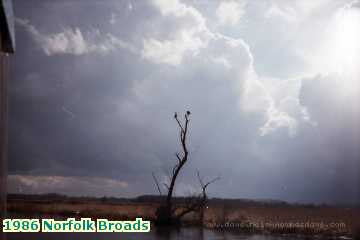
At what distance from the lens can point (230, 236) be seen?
64.8ft

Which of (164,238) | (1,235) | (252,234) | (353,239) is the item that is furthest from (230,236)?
(1,235)

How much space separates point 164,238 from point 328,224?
9.03 m

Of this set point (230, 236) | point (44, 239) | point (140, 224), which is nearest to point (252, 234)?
point (230, 236)

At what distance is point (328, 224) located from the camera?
22.8 meters

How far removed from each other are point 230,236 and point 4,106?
55.2 feet

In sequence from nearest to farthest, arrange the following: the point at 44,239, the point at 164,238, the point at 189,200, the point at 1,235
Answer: the point at 1,235 < the point at 44,239 < the point at 164,238 < the point at 189,200

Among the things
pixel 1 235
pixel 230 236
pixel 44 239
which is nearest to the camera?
pixel 1 235

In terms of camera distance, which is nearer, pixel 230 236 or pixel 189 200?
pixel 230 236

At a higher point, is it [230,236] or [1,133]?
[1,133]

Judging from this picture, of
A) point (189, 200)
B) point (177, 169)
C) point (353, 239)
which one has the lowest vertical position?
point (353, 239)

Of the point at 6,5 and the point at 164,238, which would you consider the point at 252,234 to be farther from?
the point at 6,5

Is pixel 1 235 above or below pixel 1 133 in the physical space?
below

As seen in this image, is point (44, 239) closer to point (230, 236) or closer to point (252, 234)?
point (230, 236)

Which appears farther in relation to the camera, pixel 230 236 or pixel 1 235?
pixel 230 236
